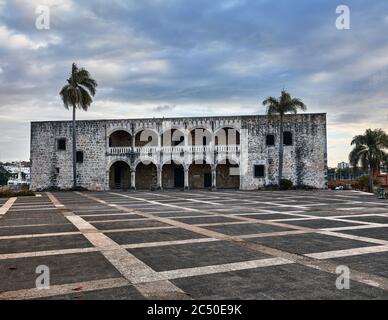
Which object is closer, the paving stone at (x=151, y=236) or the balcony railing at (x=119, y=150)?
the paving stone at (x=151, y=236)

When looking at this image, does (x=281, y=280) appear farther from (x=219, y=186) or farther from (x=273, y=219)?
(x=219, y=186)

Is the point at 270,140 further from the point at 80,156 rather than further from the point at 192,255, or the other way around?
the point at 192,255

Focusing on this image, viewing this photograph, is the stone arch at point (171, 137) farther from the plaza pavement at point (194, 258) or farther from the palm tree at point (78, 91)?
the plaza pavement at point (194, 258)

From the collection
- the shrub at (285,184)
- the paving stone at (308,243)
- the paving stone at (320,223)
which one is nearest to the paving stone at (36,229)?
the paving stone at (308,243)

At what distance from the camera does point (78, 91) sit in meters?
33.7

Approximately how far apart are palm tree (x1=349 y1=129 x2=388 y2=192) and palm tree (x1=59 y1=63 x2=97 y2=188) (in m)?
25.1

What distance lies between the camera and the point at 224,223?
11906 mm

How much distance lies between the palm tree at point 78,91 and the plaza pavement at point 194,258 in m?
22.6

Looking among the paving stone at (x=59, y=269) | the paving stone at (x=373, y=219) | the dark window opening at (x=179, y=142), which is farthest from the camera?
the dark window opening at (x=179, y=142)

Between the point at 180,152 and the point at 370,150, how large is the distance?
58.7 ft

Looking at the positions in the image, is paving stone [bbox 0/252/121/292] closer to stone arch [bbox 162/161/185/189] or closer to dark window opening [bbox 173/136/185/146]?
dark window opening [bbox 173/136/185/146]

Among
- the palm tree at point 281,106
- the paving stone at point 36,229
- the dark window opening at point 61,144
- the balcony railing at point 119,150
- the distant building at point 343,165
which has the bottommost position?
the paving stone at point 36,229

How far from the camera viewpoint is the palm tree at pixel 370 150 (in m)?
35.5

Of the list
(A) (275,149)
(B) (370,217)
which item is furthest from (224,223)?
(A) (275,149)
